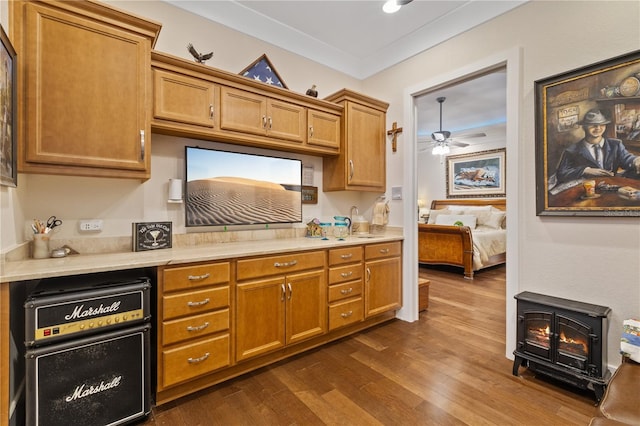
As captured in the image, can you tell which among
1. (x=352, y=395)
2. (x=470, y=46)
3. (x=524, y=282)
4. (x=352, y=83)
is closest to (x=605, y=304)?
(x=524, y=282)

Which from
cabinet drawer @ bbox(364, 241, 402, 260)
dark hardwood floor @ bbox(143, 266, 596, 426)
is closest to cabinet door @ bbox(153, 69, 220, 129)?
cabinet drawer @ bbox(364, 241, 402, 260)

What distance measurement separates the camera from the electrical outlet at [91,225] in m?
2.01

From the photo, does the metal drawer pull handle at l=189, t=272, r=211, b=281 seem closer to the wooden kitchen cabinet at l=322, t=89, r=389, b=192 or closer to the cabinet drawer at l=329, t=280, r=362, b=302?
the cabinet drawer at l=329, t=280, r=362, b=302

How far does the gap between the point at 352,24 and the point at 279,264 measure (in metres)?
2.46

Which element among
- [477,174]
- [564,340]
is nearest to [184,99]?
[564,340]

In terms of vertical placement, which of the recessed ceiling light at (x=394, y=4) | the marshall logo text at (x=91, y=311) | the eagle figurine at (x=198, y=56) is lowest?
the marshall logo text at (x=91, y=311)

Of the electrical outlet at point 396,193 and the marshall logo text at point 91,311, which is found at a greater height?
the electrical outlet at point 396,193

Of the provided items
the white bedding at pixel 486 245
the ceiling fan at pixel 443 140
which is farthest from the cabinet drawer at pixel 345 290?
the ceiling fan at pixel 443 140

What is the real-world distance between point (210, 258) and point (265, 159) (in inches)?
48.6

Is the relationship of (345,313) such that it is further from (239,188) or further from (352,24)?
(352,24)

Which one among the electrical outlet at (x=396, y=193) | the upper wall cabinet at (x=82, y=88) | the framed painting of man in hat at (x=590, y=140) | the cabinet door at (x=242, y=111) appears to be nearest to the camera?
the upper wall cabinet at (x=82, y=88)

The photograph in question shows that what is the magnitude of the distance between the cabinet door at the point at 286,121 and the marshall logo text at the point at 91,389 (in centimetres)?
198

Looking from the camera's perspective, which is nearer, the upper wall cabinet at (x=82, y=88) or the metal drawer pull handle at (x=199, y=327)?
the upper wall cabinet at (x=82, y=88)

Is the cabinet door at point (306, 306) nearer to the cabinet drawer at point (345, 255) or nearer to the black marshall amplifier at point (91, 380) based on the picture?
the cabinet drawer at point (345, 255)
